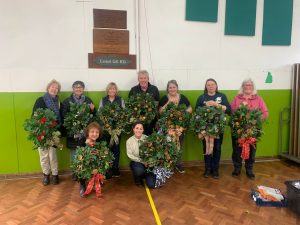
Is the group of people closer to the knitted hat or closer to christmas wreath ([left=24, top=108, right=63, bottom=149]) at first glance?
the knitted hat

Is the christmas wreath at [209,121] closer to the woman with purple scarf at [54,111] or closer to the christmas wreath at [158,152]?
the christmas wreath at [158,152]

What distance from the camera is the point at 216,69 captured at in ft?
15.8

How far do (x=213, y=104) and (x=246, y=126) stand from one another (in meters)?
0.59

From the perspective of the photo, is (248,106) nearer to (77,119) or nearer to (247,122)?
(247,122)

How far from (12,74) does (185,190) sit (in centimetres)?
316

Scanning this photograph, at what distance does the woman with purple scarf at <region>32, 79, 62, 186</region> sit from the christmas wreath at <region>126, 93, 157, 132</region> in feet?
3.51

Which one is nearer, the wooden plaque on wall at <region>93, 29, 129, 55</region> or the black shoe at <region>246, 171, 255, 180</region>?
the black shoe at <region>246, 171, 255, 180</region>

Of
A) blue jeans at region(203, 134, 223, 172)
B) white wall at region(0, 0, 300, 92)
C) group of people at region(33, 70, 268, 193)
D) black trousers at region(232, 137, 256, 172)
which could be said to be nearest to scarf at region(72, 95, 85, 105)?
group of people at region(33, 70, 268, 193)

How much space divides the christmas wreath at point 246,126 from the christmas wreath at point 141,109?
1.27 metres

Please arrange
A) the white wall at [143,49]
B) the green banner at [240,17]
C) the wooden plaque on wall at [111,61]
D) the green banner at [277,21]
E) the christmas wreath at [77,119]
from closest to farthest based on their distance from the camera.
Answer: the christmas wreath at [77,119], the white wall at [143,49], the wooden plaque on wall at [111,61], the green banner at [240,17], the green banner at [277,21]

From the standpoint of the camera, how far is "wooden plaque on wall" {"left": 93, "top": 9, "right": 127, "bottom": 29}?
425 cm

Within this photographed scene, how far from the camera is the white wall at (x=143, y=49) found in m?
4.07

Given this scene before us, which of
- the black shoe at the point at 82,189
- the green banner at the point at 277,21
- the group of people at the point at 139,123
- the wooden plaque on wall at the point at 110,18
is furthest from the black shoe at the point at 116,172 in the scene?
the green banner at the point at 277,21

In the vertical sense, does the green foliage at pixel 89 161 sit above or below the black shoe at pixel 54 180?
above
